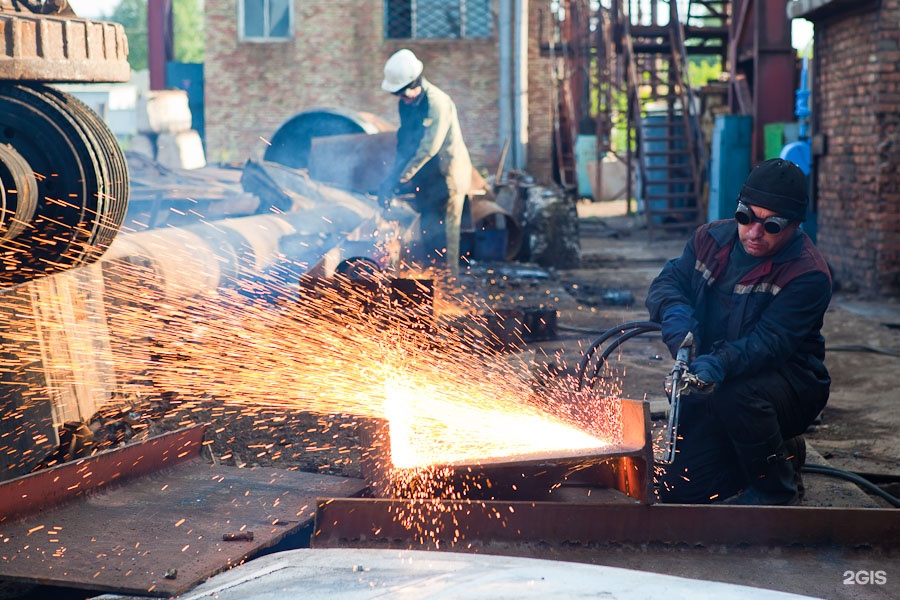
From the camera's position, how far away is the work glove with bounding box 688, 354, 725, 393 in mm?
3193

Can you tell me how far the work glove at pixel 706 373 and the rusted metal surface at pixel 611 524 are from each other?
1.37 ft

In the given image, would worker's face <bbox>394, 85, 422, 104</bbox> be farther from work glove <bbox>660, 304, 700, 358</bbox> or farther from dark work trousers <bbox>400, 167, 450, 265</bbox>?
work glove <bbox>660, 304, 700, 358</bbox>

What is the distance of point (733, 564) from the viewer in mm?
2877

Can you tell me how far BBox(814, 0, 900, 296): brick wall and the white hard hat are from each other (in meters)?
4.37

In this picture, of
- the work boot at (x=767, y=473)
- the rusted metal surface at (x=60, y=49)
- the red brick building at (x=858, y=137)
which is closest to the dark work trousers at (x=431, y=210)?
the rusted metal surface at (x=60, y=49)

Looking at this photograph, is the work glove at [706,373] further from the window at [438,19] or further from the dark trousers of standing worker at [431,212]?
the window at [438,19]

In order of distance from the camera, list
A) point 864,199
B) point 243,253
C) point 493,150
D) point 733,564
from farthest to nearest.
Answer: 1. point 493,150
2. point 864,199
3. point 243,253
4. point 733,564

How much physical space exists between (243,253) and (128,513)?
417cm

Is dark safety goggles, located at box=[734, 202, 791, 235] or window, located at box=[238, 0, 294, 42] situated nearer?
dark safety goggles, located at box=[734, 202, 791, 235]

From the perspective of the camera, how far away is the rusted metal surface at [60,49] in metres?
4.25

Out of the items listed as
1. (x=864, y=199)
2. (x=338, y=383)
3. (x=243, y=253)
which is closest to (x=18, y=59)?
(x=338, y=383)

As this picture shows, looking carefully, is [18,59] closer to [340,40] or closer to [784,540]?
[784,540]

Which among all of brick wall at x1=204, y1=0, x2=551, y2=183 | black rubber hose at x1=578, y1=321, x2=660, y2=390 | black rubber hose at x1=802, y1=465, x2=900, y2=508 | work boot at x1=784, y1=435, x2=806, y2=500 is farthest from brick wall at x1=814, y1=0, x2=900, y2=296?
brick wall at x1=204, y1=0, x2=551, y2=183

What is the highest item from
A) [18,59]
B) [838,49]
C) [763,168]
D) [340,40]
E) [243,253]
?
[340,40]
